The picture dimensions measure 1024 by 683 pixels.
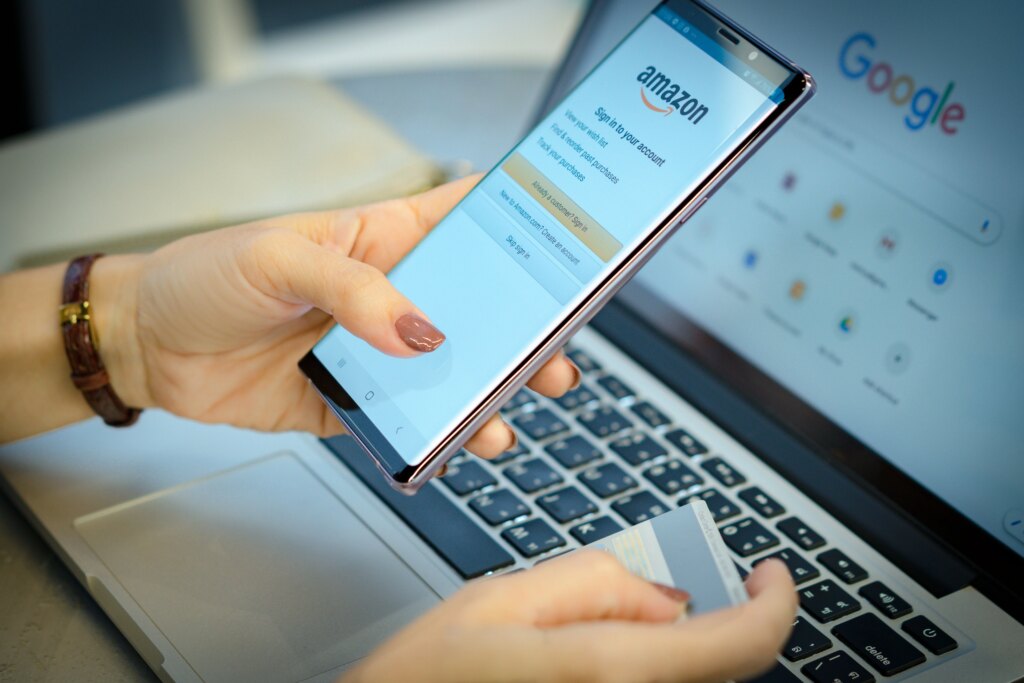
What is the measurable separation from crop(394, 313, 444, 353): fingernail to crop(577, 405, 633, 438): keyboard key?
6.6 inches

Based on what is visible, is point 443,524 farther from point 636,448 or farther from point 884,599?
point 884,599

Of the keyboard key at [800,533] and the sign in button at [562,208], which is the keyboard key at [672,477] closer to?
the keyboard key at [800,533]

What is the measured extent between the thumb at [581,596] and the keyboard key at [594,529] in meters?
0.15

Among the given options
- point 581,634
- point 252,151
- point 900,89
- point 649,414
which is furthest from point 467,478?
point 252,151

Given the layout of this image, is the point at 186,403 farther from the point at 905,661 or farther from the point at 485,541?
the point at 905,661

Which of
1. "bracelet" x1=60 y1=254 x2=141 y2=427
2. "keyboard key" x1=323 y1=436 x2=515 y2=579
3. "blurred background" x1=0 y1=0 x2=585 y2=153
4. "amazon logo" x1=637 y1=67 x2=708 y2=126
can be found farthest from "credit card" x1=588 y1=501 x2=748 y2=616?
Result: "blurred background" x1=0 y1=0 x2=585 y2=153

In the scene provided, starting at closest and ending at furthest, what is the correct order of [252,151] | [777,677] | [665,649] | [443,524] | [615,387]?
[665,649] → [777,677] → [443,524] → [615,387] → [252,151]

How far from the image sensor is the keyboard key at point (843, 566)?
A: 595 millimetres

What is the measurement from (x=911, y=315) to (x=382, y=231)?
1.06 ft

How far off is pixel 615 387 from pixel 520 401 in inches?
Result: 2.6

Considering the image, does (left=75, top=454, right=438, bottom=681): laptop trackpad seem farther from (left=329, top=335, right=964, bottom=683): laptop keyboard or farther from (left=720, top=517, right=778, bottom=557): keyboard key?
(left=720, top=517, right=778, bottom=557): keyboard key

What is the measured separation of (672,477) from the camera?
0.66 metres

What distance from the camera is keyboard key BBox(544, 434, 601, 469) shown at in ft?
2.20

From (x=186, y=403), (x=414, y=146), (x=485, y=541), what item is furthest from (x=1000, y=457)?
(x=414, y=146)
